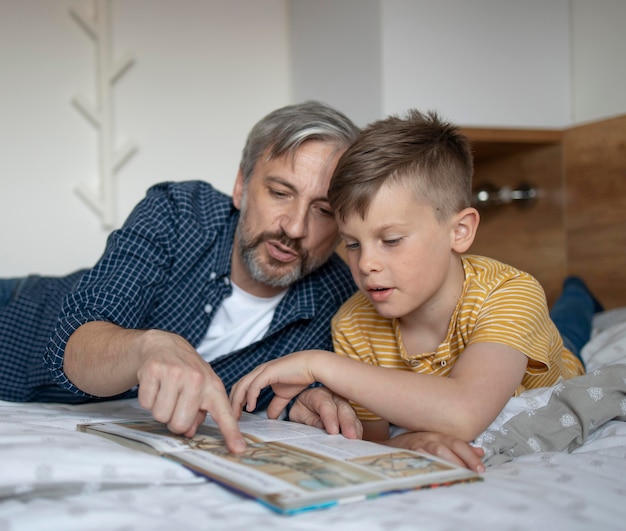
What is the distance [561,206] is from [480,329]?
1266 millimetres

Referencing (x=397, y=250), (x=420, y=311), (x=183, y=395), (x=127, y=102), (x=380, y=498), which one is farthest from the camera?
(x=127, y=102)

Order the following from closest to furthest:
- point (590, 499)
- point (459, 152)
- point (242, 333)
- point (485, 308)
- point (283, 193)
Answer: point (590, 499) → point (485, 308) → point (459, 152) → point (283, 193) → point (242, 333)

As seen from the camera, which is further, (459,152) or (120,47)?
(120,47)

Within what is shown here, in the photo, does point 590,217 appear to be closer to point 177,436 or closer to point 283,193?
point 283,193

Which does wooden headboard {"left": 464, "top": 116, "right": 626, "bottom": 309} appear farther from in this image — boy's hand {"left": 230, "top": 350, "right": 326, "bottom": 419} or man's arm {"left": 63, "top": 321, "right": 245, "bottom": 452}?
man's arm {"left": 63, "top": 321, "right": 245, "bottom": 452}

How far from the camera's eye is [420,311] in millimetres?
1191

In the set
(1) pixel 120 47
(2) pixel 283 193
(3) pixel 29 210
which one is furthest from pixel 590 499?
(1) pixel 120 47

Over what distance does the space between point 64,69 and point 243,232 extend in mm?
993

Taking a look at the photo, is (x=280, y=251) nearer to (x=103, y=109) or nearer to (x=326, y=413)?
(x=326, y=413)

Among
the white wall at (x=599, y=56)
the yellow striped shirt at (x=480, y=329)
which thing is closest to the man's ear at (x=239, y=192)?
the yellow striped shirt at (x=480, y=329)

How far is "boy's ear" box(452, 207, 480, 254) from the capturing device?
3.77 ft

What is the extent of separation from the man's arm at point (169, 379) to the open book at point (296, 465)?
3 centimetres

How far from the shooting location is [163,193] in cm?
144


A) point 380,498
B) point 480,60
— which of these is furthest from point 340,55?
point 380,498
